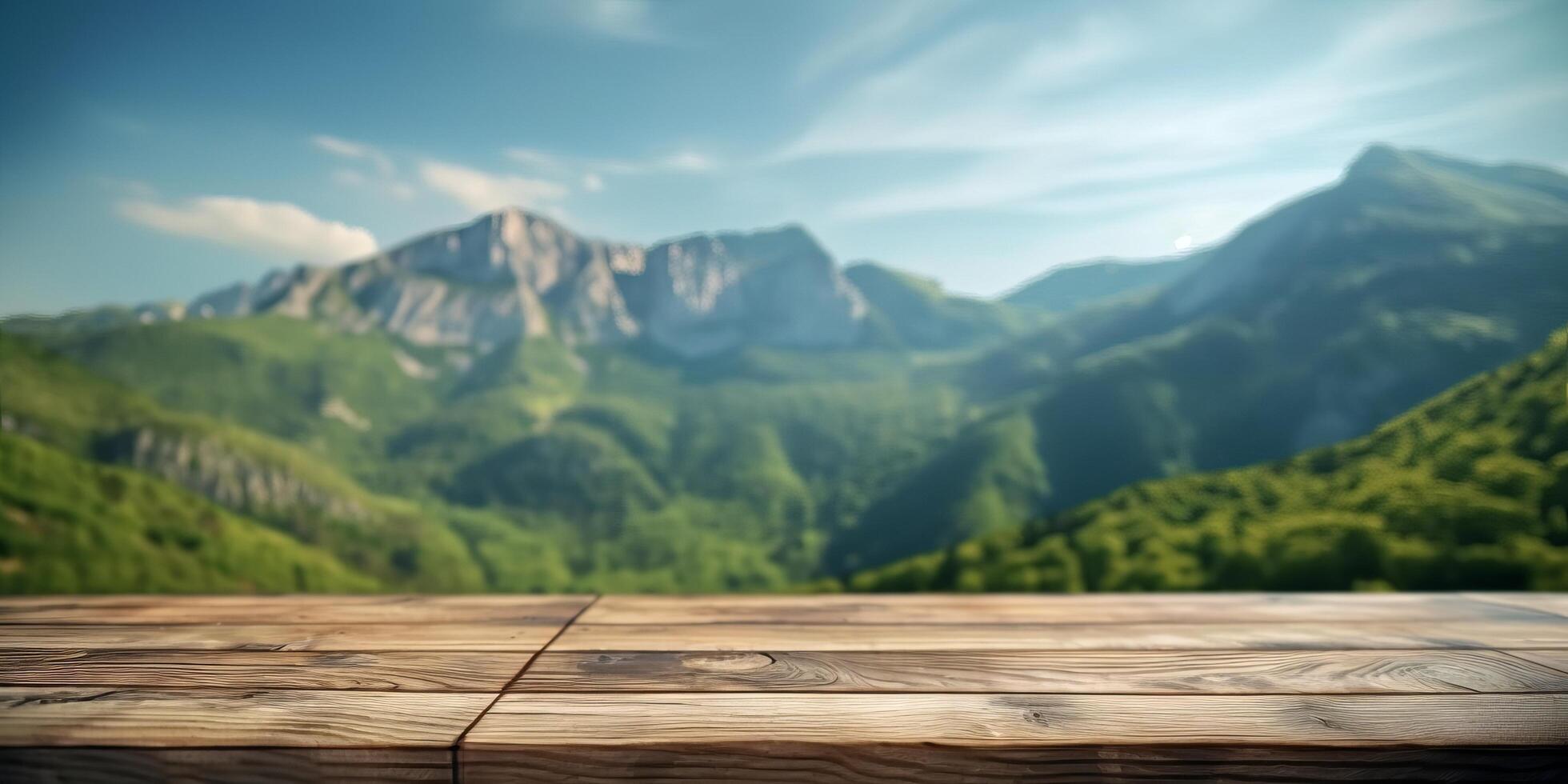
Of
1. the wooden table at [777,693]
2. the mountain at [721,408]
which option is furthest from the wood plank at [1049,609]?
the mountain at [721,408]

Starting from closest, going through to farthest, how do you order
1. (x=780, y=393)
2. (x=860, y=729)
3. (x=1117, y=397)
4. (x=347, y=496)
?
(x=860, y=729) < (x=347, y=496) < (x=1117, y=397) < (x=780, y=393)

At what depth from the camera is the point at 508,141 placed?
61312 millimetres

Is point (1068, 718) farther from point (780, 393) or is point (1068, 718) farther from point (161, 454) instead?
point (780, 393)

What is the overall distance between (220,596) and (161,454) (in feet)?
290

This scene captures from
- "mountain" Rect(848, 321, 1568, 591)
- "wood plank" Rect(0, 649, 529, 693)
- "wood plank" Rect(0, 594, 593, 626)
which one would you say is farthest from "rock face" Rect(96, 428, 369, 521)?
"wood plank" Rect(0, 649, 529, 693)

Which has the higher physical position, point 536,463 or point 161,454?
point 161,454

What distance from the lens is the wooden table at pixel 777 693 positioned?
3.63 feet

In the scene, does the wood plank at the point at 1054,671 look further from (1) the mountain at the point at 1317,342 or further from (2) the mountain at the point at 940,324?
(2) the mountain at the point at 940,324

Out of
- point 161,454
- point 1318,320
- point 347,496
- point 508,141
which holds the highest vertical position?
point 508,141

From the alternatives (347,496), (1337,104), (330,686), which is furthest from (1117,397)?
(330,686)

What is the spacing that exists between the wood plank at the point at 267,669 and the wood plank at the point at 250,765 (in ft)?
0.89

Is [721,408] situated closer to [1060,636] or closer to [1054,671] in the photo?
[1060,636]

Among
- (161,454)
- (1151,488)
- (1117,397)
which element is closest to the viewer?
(1151,488)

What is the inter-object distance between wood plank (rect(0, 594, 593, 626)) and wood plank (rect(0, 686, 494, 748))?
627 mm
